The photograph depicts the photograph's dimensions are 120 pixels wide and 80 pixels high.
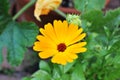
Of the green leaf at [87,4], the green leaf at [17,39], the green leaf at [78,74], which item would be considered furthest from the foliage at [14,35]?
the green leaf at [78,74]

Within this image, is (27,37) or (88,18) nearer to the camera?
(88,18)

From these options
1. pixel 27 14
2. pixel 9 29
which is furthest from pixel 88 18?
pixel 27 14

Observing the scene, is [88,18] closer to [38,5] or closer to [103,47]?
[103,47]

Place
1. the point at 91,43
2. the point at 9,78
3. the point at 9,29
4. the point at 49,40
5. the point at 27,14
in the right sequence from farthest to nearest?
the point at 27,14
the point at 9,78
the point at 9,29
the point at 91,43
the point at 49,40

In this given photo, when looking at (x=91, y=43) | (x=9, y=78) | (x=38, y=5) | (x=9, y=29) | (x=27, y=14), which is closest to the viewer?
(x=91, y=43)

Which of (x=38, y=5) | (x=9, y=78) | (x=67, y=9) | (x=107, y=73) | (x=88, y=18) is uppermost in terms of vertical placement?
(x=67, y=9)

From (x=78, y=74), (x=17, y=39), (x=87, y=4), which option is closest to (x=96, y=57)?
(x=78, y=74)

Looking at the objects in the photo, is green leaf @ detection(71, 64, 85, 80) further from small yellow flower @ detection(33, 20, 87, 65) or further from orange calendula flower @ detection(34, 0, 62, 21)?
orange calendula flower @ detection(34, 0, 62, 21)

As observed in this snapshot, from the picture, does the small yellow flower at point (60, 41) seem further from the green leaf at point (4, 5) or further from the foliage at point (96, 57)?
the green leaf at point (4, 5)
